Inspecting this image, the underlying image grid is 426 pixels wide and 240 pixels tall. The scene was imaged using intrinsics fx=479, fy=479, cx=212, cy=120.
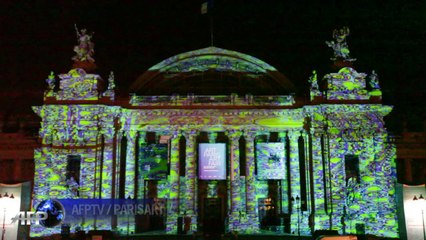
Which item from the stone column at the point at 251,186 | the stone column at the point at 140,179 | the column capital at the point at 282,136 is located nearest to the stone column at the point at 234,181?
the stone column at the point at 251,186

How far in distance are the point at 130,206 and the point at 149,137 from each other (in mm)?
7120

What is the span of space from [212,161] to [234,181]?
287 cm

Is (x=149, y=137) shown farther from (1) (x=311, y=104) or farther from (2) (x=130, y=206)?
(1) (x=311, y=104)

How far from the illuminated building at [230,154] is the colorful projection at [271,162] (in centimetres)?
8

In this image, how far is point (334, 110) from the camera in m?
39.5

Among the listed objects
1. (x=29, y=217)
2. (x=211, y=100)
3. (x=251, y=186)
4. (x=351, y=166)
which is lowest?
(x=29, y=217)

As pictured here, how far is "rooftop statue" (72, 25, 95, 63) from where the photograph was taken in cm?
4106

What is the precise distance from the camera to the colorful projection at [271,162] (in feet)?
129

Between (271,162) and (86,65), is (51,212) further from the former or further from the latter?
(271,162)

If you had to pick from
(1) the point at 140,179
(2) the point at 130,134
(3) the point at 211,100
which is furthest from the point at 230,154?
(2) the point at 130,134

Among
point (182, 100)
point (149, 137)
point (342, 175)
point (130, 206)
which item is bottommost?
point (130, 206)

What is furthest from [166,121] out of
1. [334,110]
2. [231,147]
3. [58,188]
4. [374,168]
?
[374,168]

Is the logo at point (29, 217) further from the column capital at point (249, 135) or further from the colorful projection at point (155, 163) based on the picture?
the column capital at point (249, 135)

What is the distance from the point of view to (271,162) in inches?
1555
